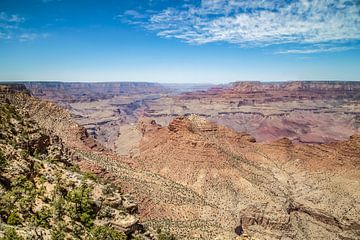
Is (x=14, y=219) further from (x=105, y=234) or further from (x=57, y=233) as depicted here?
(x=105, y=234)

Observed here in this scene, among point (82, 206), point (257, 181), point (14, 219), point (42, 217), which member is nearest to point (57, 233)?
point (42, 217)

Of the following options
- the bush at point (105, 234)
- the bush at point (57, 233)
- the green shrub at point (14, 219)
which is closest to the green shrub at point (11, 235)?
the green shrub at point (14, 219)

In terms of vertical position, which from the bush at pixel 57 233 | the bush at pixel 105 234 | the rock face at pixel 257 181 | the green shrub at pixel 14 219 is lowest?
the rock face at pixel 257 181

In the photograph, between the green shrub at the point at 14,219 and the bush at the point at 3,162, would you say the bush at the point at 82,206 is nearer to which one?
the green shrub at the point at 14,219

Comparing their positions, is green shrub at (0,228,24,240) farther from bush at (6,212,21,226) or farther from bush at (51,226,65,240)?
bush at (51,226,65,240)

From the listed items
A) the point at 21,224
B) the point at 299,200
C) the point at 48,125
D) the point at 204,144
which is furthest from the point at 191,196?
the point at 21,224

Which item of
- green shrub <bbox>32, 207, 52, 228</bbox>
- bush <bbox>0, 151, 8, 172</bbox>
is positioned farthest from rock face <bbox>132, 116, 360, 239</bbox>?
bush <bbox>0, 151, 8, 172</bbox>
